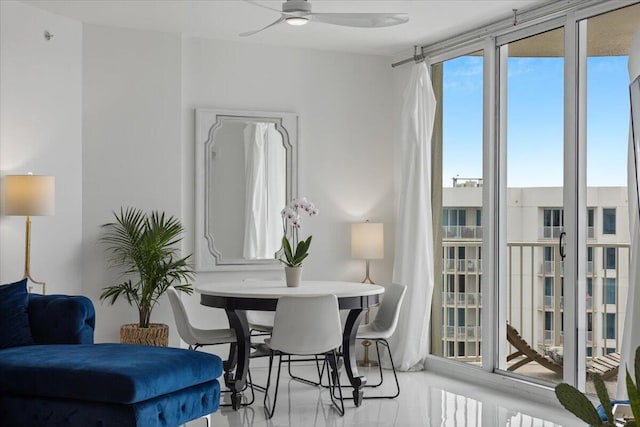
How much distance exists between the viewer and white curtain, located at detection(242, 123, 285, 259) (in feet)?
22.0

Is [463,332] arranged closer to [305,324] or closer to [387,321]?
[387,321]

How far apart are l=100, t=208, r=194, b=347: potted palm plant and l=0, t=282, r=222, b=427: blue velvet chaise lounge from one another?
5.38 feet

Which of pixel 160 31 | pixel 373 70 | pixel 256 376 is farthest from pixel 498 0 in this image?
pixel 256 376

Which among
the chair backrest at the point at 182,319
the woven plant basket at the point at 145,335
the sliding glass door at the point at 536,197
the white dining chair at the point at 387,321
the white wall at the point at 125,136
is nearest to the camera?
the sliding glass door at the point at 536,197

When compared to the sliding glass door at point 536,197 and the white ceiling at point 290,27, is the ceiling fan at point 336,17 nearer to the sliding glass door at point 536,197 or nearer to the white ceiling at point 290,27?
the white ceiling at point 290,27

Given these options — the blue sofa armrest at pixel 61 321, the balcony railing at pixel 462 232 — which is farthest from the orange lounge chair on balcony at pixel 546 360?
the blue sofa armrest at pixel 61 321

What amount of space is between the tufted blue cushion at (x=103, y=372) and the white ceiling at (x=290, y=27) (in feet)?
8.56

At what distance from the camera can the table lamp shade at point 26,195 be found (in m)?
5.13

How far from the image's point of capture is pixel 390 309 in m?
5.61

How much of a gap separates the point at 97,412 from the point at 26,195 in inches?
80.3

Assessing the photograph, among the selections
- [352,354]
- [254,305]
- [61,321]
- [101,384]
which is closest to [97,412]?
[101,384]

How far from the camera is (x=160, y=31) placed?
6340 mm

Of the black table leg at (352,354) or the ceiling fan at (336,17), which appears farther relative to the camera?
the black table leg at (352,354)

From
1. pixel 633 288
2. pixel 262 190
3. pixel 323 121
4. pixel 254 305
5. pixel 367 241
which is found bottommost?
pixel 254 305
